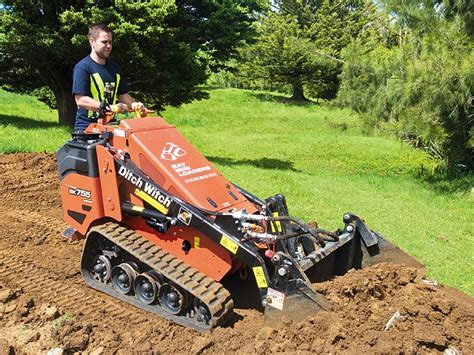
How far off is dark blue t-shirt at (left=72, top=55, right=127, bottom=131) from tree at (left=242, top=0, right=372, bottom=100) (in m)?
23.5

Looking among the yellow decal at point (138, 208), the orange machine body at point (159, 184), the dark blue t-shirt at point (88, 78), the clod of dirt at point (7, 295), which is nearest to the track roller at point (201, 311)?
the orange machine body at point (159, 184)

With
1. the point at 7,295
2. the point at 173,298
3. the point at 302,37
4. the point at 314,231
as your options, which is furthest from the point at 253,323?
the point at 302,37

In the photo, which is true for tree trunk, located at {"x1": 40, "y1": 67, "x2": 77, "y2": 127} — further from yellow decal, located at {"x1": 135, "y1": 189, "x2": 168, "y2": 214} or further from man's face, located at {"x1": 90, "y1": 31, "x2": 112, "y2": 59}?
yellow decal, located at {"x1": 135, "y1": 189, "x2": 168, "y2": 214}

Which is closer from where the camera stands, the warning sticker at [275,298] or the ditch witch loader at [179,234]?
the warning sticker at [275,298]

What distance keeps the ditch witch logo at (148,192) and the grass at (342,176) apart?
3304 millimetres

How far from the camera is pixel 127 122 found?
4578 millimetres

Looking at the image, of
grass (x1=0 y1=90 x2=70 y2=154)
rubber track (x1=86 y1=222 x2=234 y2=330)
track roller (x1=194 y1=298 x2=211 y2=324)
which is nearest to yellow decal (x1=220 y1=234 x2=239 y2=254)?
rubber track (x1=86 y1=222 x2=234 y2=330)

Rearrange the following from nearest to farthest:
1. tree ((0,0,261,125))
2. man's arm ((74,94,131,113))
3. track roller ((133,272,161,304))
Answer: track roller ((133,272,161,304)), man's arm ((74,94,131,113)), tree ((0,0,261,125))

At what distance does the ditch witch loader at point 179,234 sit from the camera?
383 cm

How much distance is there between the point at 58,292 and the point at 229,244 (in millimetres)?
1779

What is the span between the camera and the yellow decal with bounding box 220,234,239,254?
386 centimetres

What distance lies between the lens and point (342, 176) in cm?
1290

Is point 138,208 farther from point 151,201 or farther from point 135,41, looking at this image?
point 135,41

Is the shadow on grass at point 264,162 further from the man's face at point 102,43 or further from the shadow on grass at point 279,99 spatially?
the shadow on grass at point 279,99
